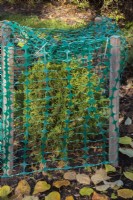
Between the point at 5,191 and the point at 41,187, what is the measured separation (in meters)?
0.27

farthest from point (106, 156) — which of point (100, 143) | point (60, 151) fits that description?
point (60, 151)

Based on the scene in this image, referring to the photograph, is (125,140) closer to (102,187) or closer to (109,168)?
(109,168)

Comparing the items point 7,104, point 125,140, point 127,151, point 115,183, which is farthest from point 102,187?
point 7,104

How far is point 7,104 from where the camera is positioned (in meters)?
3.23

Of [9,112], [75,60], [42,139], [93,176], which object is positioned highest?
[75,60]

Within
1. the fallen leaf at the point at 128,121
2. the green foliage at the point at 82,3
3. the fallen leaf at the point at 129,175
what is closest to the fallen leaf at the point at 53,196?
the fallen leaf at the point at 129,175

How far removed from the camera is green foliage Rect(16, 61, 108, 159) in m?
3.36

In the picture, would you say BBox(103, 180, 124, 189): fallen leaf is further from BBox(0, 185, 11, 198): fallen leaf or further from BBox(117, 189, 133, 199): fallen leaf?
BBox(0, 185, 11, 198): fallen leaf

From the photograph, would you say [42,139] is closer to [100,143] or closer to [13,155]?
[13,155]

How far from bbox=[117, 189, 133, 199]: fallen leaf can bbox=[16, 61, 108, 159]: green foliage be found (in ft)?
1.80

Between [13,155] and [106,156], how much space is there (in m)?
0.79

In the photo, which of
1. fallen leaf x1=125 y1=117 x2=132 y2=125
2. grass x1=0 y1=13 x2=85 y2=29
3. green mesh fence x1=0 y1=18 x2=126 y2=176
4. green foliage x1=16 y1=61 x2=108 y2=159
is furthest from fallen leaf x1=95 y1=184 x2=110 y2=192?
grass x1=0 y1=13 x2=85 y2=29

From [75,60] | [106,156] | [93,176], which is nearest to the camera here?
[75,60]

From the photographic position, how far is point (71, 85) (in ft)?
11.0
